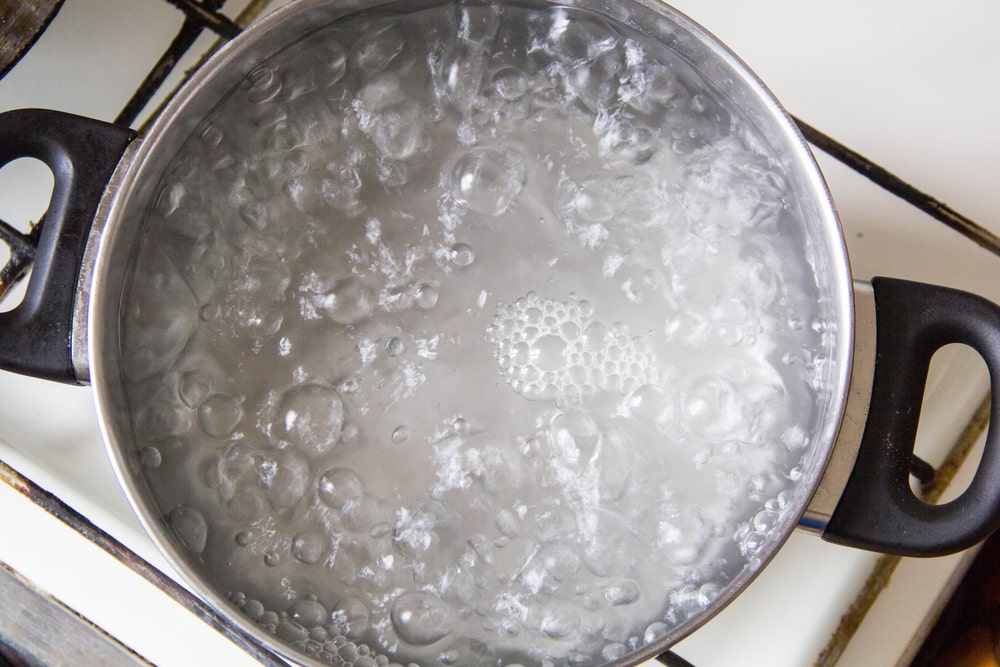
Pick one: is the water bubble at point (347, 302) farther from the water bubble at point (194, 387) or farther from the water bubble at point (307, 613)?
the water bubble at point (307, 613)

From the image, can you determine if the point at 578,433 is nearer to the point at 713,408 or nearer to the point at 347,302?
the point at 713,408

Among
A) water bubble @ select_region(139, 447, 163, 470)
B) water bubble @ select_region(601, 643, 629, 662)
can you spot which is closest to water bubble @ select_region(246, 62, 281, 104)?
water bubble @ select_region(139, 447, 163, 470)

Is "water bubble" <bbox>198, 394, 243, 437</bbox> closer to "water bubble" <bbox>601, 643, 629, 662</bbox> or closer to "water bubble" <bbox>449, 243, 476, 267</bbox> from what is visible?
"water bubble" <bbox>449, 243, 476, 267</bbox>

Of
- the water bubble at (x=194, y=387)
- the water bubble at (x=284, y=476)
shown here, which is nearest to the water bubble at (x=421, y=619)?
the water bubble at (x=284, y=476)

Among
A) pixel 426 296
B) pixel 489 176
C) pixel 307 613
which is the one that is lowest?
pixel 307 613

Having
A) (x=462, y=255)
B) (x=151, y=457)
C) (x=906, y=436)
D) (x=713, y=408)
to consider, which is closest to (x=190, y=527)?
(x=151, y=457)
